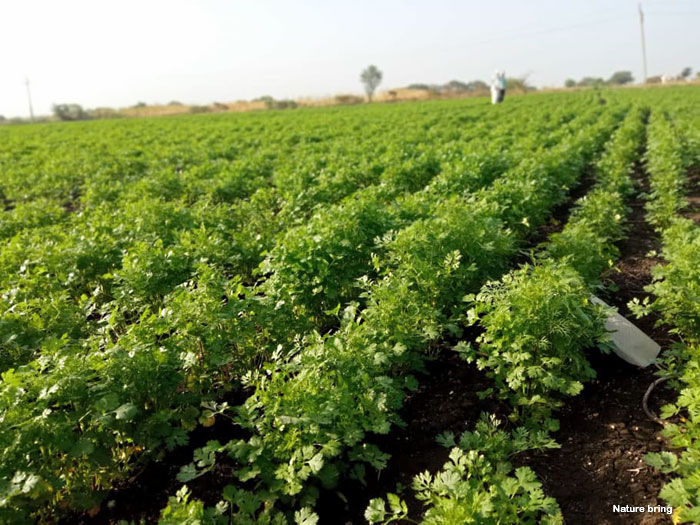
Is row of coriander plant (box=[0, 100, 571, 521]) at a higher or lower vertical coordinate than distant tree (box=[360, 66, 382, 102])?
lower

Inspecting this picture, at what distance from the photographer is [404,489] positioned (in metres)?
3.34

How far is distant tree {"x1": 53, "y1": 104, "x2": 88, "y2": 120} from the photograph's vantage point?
72.9m

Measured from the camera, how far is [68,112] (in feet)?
241

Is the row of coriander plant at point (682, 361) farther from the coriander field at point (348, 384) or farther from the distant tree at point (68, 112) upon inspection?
the distant tree at point (68, 112)

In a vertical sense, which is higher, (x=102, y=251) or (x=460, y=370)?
(x=102, y=251)

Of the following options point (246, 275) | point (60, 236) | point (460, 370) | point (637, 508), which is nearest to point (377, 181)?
point (246, 275)

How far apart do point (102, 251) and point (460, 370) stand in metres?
4.65

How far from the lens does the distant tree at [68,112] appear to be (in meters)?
72.9

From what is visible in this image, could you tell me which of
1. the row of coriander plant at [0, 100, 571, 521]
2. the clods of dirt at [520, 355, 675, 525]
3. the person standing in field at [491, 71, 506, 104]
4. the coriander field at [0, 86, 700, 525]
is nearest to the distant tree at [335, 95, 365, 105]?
the person standing in field at [491, 71, 506, 104]

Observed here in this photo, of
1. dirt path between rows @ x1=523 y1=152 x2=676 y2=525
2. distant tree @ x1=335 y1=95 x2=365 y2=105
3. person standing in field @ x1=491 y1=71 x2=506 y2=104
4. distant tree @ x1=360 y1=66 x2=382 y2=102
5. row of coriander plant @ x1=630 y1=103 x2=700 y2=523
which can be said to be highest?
distant tree @ x1=360 y1=66 x2=382 y2=102

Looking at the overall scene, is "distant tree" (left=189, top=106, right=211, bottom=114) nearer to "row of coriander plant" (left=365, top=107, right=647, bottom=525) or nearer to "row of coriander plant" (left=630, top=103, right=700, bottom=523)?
"row of coriander plant" (left=630, top=103, right=700, bottom=523)

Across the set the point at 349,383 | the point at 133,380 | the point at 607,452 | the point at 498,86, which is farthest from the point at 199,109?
the point at 607,452

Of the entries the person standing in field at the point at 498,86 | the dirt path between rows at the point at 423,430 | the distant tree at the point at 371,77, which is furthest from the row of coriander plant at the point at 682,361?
the distant tree at the point at 371,77

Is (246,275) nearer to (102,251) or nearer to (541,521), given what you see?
(102,251)
